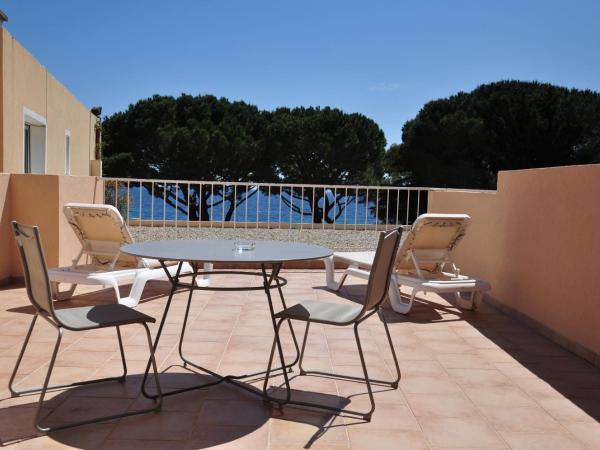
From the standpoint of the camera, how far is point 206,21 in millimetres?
15602

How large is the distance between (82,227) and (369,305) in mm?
3179

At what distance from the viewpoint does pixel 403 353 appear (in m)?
3.69

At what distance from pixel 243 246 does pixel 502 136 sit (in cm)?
1856

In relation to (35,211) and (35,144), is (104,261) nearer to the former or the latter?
(35,211)

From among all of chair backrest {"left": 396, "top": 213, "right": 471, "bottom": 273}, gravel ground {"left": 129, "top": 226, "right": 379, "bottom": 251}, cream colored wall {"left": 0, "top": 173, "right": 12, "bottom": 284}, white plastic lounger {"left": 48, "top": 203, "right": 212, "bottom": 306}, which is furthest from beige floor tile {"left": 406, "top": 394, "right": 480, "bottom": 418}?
gravel ground {"left": 129, "top": 226, "right": 379, "bottom": 251}

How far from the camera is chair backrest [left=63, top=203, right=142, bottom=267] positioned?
478 cm

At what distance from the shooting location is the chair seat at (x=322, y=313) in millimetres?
2648

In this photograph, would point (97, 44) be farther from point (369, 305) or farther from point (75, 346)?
point (369, 305)

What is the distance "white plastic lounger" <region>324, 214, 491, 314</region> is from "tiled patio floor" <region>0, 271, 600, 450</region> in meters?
0.25

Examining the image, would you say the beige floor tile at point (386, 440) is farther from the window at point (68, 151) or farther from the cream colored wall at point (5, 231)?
the window at point (68, 151)

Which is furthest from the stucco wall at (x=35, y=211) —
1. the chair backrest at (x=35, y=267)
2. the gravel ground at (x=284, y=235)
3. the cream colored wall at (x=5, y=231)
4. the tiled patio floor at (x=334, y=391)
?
the chair backrest at (x=35, y=267)

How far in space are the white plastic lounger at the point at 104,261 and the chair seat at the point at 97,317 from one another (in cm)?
192

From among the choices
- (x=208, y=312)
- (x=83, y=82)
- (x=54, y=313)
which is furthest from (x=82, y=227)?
(x=83, y=82)

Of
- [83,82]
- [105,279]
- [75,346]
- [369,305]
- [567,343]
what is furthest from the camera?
[83,82]
